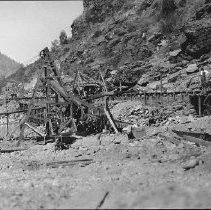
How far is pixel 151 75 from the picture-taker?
3503cm

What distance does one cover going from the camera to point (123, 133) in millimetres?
18844

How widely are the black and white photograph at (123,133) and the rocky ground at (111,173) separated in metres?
0.03

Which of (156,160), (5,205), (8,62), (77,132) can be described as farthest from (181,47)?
(8,62)

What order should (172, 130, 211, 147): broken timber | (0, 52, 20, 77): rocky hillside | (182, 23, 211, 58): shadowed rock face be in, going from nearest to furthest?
(172, 130, 211, 147): broken timber, (182, 23, 211, 58): shadowed rock face, (0, 52, 20, 77): rocky hillside

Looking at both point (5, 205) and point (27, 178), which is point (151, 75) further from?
point (5, 205)

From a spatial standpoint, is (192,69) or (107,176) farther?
(192,69)

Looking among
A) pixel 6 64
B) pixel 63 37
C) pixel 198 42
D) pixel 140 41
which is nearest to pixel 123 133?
pixel 198 42

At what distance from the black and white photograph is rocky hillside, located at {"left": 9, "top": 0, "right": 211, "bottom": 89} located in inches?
6.6

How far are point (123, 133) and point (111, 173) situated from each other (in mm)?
7288

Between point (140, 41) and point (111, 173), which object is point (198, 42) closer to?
point (140, 41)

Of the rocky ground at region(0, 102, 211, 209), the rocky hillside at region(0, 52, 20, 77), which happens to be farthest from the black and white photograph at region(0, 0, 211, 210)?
the rocky hillside at region(0, 52, 20, 77)

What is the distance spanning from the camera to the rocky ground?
296 inches

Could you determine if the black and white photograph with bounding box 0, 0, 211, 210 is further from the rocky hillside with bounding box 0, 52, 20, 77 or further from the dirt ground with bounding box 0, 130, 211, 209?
the rocky hillside with bounding box 0, 52, 20, 77

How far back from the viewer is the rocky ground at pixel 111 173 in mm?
7512
